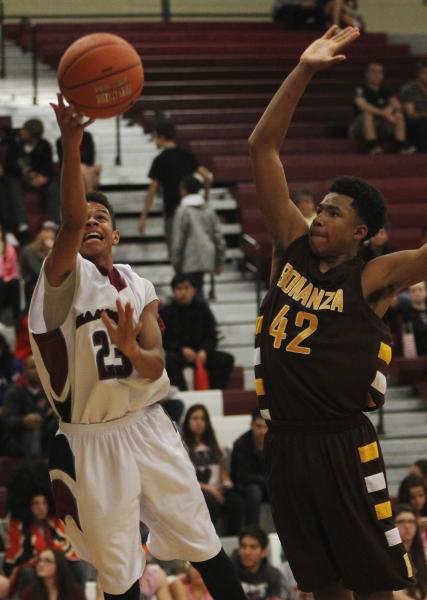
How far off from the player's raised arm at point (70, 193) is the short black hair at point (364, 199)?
106 cm

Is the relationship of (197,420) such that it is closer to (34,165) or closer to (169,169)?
(169,169)

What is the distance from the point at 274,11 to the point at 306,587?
15.8 meters

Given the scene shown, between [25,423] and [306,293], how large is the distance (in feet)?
17.8

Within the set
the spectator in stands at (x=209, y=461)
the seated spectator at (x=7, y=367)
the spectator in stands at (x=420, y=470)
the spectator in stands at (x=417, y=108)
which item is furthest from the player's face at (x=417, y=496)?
the spectator in stands at (x=417, y=108)

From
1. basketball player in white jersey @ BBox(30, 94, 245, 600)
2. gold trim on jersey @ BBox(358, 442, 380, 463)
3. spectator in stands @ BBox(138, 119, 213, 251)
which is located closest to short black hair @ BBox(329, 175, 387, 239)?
gold trim on jersey @ BBox(358, 442, 380, 463)

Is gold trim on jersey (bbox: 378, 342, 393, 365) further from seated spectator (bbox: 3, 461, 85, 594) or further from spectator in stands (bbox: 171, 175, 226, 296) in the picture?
spectator in stands (bbox: 171, 175, 226, 296)

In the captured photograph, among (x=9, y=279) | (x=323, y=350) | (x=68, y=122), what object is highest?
(x=68, y=122)

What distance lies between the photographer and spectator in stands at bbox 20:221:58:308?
464 inches

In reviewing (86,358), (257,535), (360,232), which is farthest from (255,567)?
(360,232)

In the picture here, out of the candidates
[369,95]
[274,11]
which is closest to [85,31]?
[274,11]

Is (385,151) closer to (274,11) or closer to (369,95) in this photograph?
(369,95)

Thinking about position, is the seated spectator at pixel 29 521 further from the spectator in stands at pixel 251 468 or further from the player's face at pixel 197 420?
the spectator in stands at pixel 251 468

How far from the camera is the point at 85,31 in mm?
18672

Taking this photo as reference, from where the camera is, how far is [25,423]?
34.0 ft
